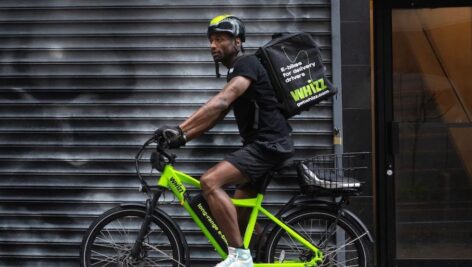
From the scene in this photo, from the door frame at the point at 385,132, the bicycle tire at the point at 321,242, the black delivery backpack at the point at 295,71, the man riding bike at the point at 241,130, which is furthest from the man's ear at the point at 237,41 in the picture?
the door frame at the point at 385,132

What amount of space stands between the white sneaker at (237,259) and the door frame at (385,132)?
6.84 feet

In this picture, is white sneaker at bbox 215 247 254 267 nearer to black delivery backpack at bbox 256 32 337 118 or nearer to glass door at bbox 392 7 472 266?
black delivery backpack at bbox 256 32 337 118

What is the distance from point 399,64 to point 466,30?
2.61ft

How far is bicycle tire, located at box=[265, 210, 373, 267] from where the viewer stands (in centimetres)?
545

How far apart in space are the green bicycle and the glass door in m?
1.54

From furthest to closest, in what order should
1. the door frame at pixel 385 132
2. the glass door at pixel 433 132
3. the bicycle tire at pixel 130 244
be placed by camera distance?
the glass door at pixel 433 132 → the door frame at pixel 385 132 → the bicycle tire at pixel 130 244

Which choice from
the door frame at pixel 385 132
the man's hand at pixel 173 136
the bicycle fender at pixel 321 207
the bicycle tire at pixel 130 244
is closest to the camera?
the man's hand at pixel 173 136

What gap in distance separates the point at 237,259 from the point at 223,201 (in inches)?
18.3

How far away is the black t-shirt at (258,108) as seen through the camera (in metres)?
5.27

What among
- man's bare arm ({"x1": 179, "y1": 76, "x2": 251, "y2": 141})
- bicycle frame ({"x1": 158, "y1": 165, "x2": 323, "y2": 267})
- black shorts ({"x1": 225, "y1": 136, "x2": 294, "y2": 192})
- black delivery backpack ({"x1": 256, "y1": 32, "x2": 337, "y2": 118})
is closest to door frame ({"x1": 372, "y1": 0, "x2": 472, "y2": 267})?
black delivery backpack ({"x1": 256, "y1": 32, "x2": 337, "y2": 118})

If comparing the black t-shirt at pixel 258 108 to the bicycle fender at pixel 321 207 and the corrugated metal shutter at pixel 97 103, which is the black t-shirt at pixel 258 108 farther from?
the corrugated metal shutter at pixel 97 103

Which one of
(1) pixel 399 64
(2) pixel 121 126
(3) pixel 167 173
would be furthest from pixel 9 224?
(1) pixel 399 64

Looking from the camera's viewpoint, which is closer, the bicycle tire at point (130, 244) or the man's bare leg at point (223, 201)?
the man's bare leg at point (223, 201)

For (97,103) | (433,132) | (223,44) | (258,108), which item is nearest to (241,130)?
(258,108)
